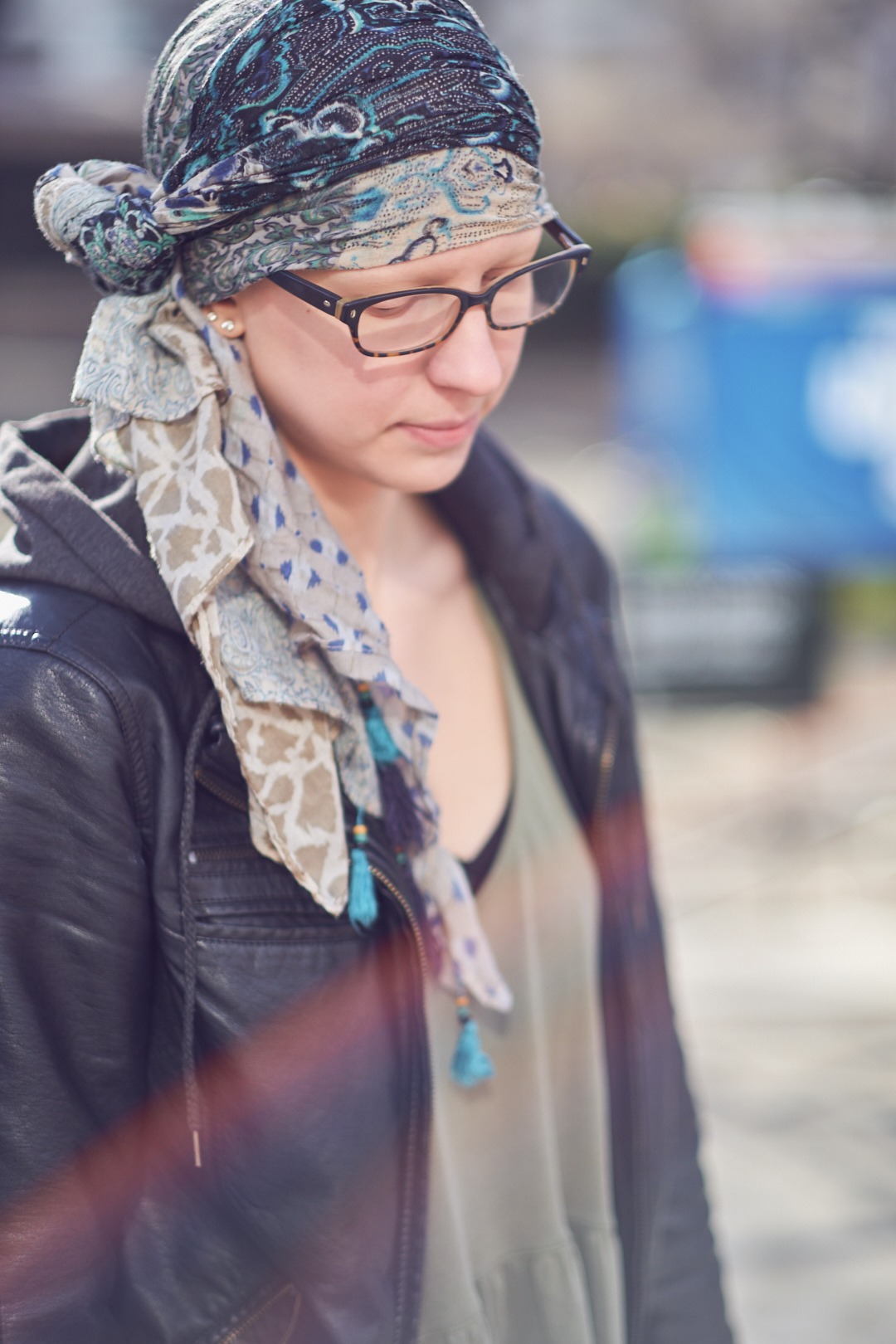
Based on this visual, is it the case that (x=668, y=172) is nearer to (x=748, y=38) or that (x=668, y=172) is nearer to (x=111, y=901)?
(x=748, y=38)

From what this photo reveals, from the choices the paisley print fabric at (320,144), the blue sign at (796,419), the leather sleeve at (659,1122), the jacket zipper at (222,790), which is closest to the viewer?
the paisley print fabric at (320,144)

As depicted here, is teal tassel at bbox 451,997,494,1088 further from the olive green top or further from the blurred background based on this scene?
the blurred background

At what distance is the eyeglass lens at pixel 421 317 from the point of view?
1176 millimetres

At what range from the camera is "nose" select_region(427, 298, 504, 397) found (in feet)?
3.96

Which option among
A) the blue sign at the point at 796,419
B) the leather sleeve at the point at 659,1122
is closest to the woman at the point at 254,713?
the leather sleeve at the point at 659,1122

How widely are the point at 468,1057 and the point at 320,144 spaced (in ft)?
2.94

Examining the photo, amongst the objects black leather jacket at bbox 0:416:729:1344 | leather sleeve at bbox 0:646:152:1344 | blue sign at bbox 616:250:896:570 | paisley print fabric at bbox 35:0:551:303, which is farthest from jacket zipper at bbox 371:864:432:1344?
blue sign at bbox 616:250:896:570

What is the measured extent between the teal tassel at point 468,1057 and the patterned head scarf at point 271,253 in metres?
0.25

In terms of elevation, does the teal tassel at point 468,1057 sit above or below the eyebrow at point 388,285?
below

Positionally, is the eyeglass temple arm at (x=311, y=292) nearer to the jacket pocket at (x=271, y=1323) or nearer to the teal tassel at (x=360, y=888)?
the teal tassel at (x=360, y=888)

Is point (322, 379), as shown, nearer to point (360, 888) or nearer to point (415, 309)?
point (415, 309)

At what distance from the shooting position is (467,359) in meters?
1.21

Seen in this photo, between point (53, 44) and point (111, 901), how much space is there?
13.7 m

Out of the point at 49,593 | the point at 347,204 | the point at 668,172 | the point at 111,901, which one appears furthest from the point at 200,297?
the point at 668,172
